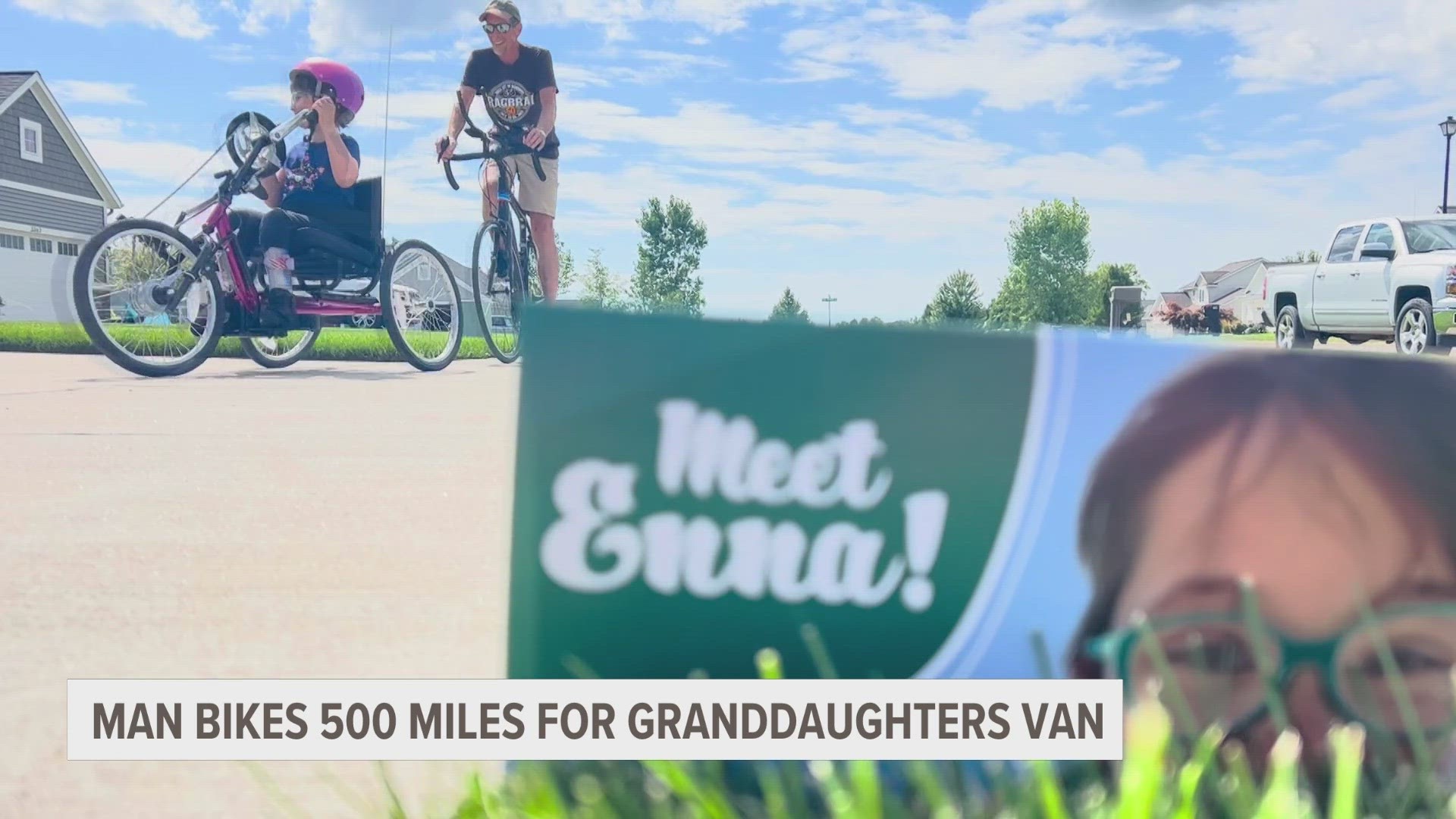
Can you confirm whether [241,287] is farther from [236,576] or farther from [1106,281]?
[1106,281]

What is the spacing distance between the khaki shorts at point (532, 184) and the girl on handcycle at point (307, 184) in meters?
0.93

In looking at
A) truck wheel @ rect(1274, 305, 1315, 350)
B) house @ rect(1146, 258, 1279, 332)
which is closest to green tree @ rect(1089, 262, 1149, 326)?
house @ rect(1146, 258, 1279, 332)

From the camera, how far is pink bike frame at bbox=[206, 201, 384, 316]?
6.45 m

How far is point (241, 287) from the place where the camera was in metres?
6.55

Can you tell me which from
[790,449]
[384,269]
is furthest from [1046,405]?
[384,269]

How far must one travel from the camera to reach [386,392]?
5949 mm

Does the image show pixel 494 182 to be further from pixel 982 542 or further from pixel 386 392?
pixel 982 542

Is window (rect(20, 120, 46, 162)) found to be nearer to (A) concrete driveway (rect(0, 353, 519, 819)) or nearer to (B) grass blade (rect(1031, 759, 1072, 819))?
(A) concrete driveway (rect(0, 353, 519, 819))

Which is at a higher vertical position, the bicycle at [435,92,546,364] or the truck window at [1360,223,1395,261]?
the truck window at [1360,223,1395,261]

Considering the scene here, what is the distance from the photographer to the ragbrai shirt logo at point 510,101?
7.02 m

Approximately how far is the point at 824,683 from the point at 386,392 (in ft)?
16.9

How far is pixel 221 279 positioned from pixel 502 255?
74.1 inches

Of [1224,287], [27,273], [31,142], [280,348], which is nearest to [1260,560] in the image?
[280,348]
